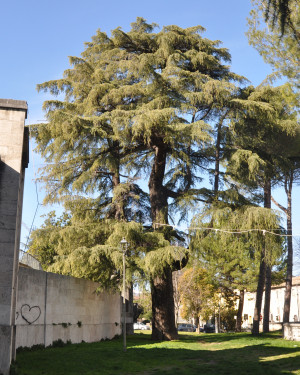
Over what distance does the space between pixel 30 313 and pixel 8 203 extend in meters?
7.80

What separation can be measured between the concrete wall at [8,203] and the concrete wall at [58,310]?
235 inches

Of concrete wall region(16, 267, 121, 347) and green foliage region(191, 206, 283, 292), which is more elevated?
green foliage region(191, 206, 283, 292)

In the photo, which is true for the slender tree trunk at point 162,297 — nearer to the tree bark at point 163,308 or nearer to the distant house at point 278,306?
the tree bark at point 163,308

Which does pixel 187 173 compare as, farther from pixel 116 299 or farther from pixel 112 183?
pixel 116 299

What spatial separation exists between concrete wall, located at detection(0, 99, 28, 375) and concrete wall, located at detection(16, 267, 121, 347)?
19.6 feet

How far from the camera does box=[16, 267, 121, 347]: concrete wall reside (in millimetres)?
16531

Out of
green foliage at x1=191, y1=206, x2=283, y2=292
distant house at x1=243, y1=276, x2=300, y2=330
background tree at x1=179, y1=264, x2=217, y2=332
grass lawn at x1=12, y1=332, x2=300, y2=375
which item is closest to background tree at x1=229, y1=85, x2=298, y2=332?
green foliage at x1=191, y1=206, x2=283, y2=292

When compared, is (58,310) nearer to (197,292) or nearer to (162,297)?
(162,297)

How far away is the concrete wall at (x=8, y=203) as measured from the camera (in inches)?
382

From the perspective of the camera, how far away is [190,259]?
2244 cm

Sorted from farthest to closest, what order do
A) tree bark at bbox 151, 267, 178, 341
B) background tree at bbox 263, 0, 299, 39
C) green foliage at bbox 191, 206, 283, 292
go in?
tree bark at bbox 151, 267, 178, 341, green foliage at bbox 191, 206, 283, 292, background tree at bbox 263, 0, 299, 39

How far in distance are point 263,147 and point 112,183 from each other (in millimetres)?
8401

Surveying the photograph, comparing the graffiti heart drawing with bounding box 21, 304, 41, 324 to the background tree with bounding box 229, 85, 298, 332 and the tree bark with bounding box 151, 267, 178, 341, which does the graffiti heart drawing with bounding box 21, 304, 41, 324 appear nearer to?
the tree bark with bounding box 151, 267, 178, 341

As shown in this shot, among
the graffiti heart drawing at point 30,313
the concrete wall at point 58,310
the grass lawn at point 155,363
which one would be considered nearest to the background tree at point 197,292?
the concrete wall at point 58,310
